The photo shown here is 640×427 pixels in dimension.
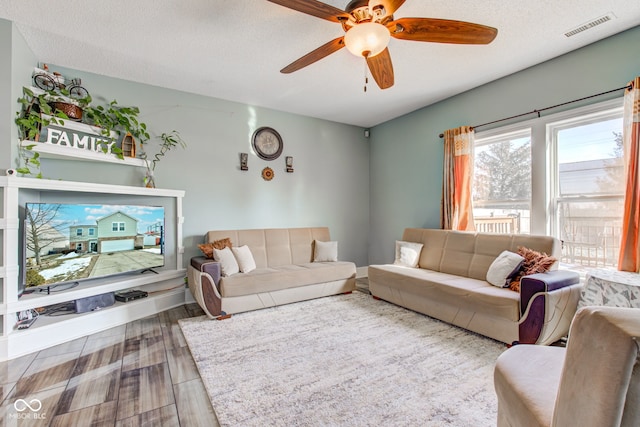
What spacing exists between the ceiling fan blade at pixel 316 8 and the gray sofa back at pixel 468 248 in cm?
273

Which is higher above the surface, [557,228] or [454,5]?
[454,5]

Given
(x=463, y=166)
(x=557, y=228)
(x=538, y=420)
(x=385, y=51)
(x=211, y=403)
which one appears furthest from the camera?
(x=463, y=166)

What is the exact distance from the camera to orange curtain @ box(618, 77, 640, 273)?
2.42 meters

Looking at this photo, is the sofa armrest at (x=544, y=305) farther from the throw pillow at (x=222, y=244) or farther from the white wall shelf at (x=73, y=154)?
the white wall shelf at (x=73, y=154)

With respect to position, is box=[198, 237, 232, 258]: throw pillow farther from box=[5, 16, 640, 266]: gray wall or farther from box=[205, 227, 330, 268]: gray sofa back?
box=[5, 16, 640, 266]: gray wall

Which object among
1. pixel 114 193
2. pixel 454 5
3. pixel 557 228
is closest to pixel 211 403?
pixel 114 193

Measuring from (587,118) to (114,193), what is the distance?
5031 millimetres

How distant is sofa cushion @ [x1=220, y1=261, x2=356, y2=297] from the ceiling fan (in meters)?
2.51

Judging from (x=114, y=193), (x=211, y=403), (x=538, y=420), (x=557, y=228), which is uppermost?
(x=114, y=193)

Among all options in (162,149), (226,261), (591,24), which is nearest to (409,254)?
(226,261)

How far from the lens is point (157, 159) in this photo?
3.62 m

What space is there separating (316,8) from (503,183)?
122 inches

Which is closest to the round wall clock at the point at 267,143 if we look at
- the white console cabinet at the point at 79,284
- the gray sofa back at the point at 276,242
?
the gray sofa back at the point at 276,242

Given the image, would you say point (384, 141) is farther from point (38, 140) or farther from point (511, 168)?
point (38, 140)
